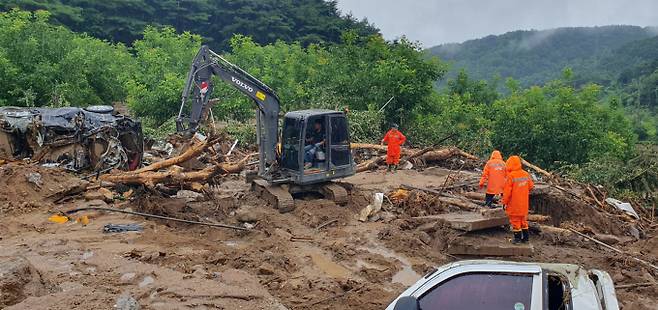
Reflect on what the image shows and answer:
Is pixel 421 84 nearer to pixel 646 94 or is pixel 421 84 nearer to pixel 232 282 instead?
pixel 232 282

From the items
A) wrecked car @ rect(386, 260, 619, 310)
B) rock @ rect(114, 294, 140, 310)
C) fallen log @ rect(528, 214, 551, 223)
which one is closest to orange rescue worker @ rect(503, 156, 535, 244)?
fallen log @ rect(528, 214, 551, 223)

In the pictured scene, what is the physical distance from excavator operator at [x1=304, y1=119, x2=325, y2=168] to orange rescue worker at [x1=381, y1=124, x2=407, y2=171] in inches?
193

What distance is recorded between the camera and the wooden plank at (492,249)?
10048 millimetres

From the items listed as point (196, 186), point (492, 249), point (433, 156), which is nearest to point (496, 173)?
point (492, 249)

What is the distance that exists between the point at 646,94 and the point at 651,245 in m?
46.9

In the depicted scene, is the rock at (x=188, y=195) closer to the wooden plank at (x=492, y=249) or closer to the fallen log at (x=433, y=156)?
the wooden plank at (x=492, y=249)

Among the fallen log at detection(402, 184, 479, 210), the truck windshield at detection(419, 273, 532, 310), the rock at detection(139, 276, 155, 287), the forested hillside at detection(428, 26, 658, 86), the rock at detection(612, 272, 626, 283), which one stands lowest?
the rock at detection(612, 272, 626, 283)

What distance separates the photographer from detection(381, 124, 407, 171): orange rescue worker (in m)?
17.6

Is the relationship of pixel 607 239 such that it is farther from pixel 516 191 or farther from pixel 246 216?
pixel 246 216

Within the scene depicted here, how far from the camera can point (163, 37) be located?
37344mm

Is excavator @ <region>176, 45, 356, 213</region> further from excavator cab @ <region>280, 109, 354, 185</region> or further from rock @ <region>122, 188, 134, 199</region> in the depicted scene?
rock @ <region>122, 188, 134, 199</region>

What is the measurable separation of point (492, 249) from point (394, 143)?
311 inches

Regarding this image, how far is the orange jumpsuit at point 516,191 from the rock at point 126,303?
6204mm

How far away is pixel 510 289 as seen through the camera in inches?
170
